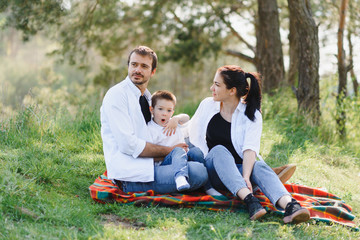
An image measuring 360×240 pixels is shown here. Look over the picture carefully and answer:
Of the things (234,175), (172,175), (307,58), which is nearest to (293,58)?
(307,58)

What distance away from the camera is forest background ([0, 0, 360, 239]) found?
6211mm

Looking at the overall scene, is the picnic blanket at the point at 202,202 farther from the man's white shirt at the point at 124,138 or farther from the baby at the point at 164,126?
the baby at the point at 164,126

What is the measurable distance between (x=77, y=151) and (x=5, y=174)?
1588 mm

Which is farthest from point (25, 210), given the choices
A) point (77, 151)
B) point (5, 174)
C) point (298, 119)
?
point (298, 119)

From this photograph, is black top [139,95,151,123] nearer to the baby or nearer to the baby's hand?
the baby

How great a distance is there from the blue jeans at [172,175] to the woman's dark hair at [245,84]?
0.70 meters

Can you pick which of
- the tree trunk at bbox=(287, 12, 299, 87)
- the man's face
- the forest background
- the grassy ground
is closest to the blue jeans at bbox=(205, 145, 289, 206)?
the grassy ground

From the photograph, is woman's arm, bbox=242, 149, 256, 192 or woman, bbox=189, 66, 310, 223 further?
woman's arm, bbox=242, 149, 256, 192

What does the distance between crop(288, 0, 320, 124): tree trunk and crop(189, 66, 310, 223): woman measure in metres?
3.28

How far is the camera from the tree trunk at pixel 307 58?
22.0 feet

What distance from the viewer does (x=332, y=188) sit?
483cm

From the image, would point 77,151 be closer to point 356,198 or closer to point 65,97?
point 356,198

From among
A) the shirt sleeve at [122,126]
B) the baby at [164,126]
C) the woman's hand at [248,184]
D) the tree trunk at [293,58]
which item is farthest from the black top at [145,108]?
the tree trunk at [293,58]

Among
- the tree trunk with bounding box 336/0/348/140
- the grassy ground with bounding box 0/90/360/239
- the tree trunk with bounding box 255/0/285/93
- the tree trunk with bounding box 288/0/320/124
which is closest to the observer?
the grassy ground with bounding box 0/90/360/239
